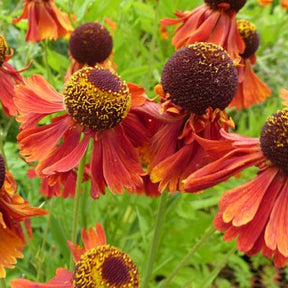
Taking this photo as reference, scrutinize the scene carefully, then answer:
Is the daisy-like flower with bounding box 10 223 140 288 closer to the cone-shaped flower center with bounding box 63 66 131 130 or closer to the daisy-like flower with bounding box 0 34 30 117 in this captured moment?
the cone-shaped flower center with bounding box 63 66 131 130

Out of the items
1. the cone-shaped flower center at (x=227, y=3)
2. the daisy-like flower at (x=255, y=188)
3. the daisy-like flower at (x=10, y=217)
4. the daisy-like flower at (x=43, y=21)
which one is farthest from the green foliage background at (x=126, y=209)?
the daisy-like flower at (x=255, y=188)

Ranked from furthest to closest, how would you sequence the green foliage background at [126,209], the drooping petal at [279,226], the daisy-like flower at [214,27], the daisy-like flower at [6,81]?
the green foliage background at [126,209]
the daisy-like flower at [214,27]
the daisy-like flower at [6,81]
the drooping petal at [279,226]

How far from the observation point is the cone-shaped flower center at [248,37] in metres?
1.35

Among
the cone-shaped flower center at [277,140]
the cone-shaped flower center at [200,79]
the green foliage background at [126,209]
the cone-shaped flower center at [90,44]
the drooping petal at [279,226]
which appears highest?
the cone-shaped flower center at [200,79]

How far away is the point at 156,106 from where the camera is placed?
0.83 m

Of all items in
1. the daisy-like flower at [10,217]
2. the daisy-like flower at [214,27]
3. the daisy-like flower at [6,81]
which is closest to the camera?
the daisy-like flower at [10,217]

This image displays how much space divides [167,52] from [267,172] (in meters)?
1.01

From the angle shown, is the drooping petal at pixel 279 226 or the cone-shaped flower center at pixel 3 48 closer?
the drooping petal at pixel 279 226

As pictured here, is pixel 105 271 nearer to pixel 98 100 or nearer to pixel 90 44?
pixel 98 100

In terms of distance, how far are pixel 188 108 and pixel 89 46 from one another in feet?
1.75

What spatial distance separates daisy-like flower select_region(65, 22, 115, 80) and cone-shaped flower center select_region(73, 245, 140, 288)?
56cm

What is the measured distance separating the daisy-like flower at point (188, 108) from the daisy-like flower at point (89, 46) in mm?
467

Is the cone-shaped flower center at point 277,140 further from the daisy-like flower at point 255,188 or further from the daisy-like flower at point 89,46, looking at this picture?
the daisy-like flower at point 89,46

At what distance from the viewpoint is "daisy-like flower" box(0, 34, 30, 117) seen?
1.00 metres
